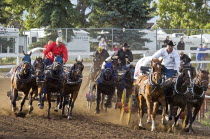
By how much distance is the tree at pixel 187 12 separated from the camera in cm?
4456

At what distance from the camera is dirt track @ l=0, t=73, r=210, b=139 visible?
11.5m

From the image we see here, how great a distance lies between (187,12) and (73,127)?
3382 centimetres

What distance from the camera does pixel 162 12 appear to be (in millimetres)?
49062

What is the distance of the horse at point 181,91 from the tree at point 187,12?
3121cm

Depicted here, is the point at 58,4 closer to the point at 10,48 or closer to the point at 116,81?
the point at 10,48

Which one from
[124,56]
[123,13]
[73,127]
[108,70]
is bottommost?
[73,127]

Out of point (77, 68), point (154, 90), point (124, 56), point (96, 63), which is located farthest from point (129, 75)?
point (154, 90)

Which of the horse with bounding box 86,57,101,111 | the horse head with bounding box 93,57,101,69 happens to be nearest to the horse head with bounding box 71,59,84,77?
the horse with bounding box 86,57,101,111

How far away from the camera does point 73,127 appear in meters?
12.9

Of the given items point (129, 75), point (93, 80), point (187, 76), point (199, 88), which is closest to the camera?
point (187, 76)

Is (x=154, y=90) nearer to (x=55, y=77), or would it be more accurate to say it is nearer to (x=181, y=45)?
(x=55, y=77)

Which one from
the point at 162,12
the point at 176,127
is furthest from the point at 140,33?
the point at 162,12

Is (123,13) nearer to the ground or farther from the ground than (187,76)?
farther from the ground

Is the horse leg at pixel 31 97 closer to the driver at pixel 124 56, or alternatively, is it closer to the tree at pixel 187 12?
the driver at pixel 124 56
